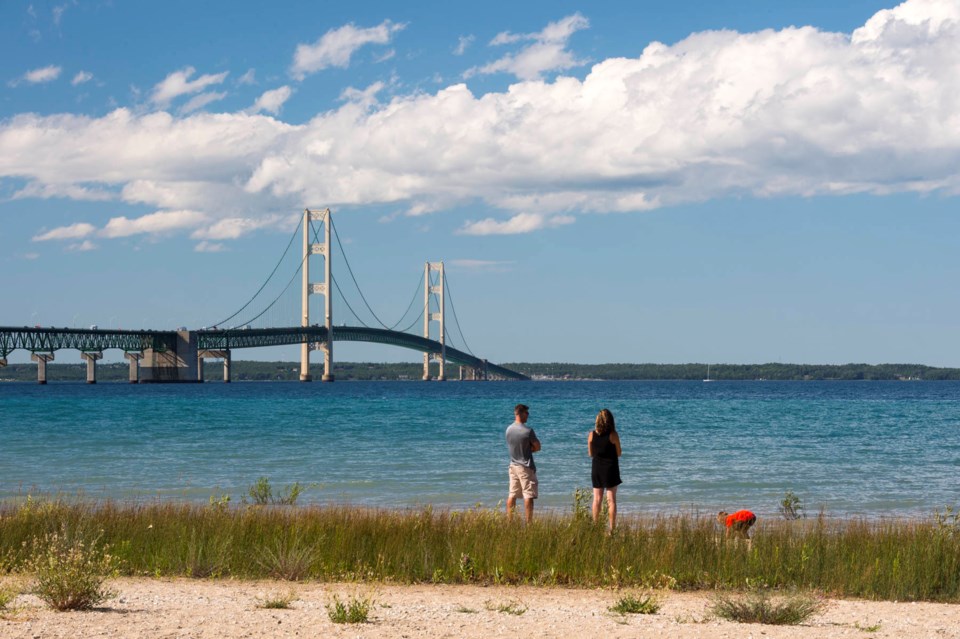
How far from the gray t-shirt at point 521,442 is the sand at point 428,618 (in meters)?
2.86

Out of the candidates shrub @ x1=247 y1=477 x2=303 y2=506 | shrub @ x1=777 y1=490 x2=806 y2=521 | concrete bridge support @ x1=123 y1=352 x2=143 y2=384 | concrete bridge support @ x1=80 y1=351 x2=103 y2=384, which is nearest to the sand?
shrub @ x1=777 y1=490 x2=806 y2=521

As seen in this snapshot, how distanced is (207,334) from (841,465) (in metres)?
74.2

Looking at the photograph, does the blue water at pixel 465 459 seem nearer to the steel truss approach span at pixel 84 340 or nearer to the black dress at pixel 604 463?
the black dress at pixel 604 463

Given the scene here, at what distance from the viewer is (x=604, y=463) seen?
10328 millimetres

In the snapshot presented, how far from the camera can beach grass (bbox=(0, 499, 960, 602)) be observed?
8445 mm

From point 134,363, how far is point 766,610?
94.3 meters

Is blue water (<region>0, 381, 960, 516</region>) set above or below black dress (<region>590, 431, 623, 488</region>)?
below

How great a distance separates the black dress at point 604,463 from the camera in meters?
10.3

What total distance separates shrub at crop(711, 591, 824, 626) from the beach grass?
869mm

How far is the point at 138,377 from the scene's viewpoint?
317 ft

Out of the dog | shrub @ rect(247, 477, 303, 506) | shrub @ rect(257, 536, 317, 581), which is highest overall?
the dog

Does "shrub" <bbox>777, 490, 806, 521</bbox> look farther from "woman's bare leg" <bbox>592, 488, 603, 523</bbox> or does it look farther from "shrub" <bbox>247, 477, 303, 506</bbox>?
"shrub" <bbox>247, 477, 303, 506</bbox>

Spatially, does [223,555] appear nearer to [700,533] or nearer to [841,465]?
[700,533]

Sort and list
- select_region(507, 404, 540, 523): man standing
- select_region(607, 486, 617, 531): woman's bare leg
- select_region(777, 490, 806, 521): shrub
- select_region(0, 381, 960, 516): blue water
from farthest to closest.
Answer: select_region(0, 381, 960, 516): blue water
select_region(777, 490, 806, 521): shrub
select_region(507, 404, 540, 523): man standing
select_region(607, 486, 617, 531): woman's bare leg
